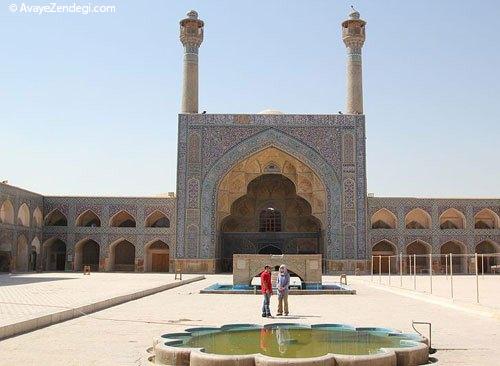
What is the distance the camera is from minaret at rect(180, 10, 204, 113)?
87.5 ft

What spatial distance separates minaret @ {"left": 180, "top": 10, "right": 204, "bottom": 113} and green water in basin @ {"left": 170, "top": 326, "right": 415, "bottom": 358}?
2056 centimetres

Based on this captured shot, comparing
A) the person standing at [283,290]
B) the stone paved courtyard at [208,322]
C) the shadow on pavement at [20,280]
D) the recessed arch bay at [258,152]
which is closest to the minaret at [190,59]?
the recessed arch bay at [258,152]

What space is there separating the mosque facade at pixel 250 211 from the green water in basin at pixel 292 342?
18.5 metres


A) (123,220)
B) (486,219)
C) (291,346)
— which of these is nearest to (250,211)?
(123,220)

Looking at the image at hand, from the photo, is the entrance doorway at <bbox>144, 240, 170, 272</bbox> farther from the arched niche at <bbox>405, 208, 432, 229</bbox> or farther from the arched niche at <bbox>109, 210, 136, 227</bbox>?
the arched niche at <bbox>405, 208, 432, 229</bbox>

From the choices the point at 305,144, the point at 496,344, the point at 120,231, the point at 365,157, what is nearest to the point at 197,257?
the point at 120,231

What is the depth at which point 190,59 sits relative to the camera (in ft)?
88.9

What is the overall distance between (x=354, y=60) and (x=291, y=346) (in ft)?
74.5

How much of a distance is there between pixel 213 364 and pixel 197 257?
20885 mm

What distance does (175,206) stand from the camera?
1017 inches

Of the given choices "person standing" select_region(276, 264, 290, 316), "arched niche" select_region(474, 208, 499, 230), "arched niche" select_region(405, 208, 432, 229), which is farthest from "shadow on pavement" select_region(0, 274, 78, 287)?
"arched niche" select_region(474, 208, 499, 230)

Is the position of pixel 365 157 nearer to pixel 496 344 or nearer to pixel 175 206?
pixel 175 206

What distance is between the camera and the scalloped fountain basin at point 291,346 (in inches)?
182

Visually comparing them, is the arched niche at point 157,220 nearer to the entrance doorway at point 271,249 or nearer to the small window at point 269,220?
the small window at point 269,220
